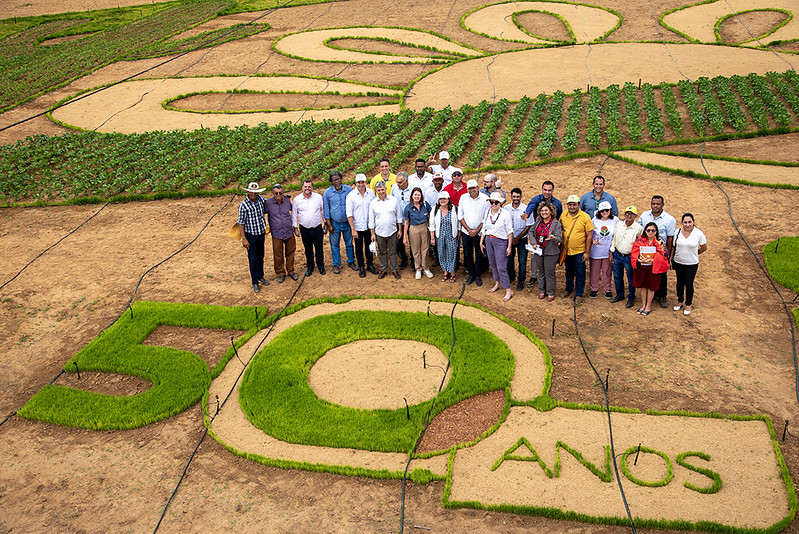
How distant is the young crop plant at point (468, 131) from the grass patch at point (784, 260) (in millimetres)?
10052

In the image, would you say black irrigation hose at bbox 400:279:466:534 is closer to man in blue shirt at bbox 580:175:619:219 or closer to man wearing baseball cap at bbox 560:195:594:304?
man wearing baseball cap at bbox 560:195:594:304

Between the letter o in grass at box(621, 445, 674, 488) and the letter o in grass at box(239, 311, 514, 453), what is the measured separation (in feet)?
7.93

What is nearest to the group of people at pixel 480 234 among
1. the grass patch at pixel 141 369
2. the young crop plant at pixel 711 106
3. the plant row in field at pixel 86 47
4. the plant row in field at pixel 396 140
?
the grass patch at pixel 141 369

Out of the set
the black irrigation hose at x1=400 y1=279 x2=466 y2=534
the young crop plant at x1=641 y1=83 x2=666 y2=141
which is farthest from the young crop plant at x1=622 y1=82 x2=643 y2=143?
the black irrigation hose at x1=400 y1=279 x2=466 y2=534

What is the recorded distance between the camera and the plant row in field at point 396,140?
22078 millimetres

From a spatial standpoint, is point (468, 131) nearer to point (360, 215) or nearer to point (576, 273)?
point (360, 215)

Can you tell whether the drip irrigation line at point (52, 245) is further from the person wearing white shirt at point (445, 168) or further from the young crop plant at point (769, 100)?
the young crop plant at point (769, 100)

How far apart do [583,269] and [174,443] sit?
28.3 feet

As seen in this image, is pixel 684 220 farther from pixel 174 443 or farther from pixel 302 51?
pixel 302 51

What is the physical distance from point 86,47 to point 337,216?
33912 millimetres

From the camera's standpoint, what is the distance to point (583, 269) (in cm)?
1427

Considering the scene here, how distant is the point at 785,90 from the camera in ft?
83.6

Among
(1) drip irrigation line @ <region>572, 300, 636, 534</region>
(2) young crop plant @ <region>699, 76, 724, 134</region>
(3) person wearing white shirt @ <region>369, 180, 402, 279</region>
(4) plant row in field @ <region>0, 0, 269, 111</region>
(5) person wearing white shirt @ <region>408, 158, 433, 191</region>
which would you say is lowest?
(1) drip irrigation line @ <region>572, 300, 636, 534</region>

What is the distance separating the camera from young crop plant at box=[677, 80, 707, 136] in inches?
907
